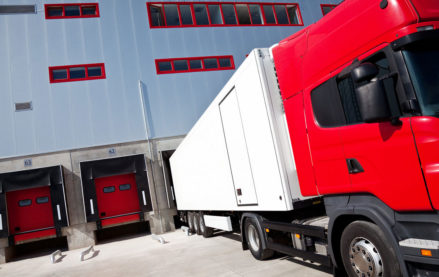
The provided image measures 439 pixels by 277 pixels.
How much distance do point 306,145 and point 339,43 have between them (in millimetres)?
1358

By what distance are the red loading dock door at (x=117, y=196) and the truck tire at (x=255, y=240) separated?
10.5 meters

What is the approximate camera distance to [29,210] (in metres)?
14.8

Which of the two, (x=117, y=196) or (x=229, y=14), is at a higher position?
(x=229, y=14)

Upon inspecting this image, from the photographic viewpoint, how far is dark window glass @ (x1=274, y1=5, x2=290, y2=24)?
1983 cm

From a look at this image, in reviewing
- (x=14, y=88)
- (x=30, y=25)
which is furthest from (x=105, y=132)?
(x=30, y=25)

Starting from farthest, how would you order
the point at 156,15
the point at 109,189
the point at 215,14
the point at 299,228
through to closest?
the point at 215,14 → the point at 156,15 → the point at 109,189 → the point at 299,228

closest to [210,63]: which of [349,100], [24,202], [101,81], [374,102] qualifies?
[101,81]

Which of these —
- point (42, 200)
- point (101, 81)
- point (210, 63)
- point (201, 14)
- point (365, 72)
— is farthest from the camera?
point (201, 14)

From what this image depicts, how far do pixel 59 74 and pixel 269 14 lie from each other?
1239 cm

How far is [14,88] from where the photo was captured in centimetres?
1539

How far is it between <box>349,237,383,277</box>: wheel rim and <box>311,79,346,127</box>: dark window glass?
1.32 metres

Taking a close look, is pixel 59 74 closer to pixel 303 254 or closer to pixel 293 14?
pixel 293 14

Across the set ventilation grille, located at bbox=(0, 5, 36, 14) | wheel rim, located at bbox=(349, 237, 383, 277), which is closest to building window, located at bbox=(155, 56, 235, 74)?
ventilation grille, located at bbox=(0, 5, 36, 14)

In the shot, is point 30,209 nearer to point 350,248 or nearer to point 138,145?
point 138,145
